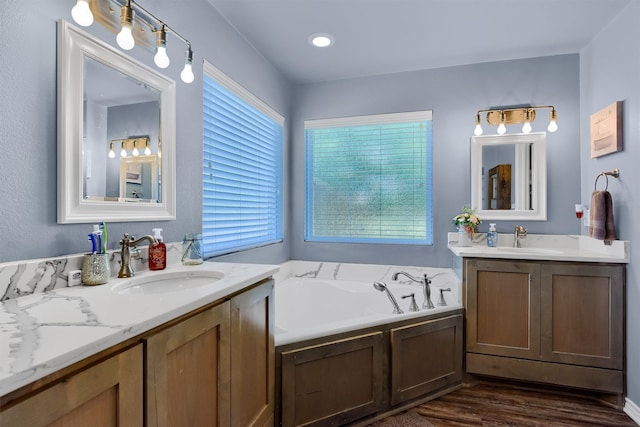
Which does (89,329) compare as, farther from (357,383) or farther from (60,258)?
(357,383)

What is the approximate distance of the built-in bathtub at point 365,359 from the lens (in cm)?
174

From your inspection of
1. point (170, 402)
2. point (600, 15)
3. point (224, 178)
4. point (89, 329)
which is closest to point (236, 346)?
point (170, 402)

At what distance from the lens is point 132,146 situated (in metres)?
1.57

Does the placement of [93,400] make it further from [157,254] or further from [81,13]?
[81,13]

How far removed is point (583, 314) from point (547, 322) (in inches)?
8.8

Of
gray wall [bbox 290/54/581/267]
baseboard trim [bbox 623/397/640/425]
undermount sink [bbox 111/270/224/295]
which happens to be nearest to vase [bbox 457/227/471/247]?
gray wall [bbox 290/54/581/267]

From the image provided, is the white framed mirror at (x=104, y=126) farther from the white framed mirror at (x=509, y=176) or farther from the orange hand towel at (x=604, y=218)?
the orange hand towel at (x=604, y=218)

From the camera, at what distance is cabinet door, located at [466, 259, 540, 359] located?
2.27 metres

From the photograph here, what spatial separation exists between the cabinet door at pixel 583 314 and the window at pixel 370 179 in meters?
1.02

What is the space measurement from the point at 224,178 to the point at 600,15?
2.75 metres

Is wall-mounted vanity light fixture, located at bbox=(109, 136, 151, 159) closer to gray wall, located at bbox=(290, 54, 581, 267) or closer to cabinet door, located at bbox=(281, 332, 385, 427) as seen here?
cabinet door, located at bbox=(281, 332, 385, 427)

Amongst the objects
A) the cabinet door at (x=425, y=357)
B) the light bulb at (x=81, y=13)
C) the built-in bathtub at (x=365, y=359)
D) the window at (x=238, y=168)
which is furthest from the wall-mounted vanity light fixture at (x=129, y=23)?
the cabinet door at (x=425, y=357)

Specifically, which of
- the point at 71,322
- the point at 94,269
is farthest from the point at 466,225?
the point at 71,322

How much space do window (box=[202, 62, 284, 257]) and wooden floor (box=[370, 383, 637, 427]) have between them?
1.55 m
